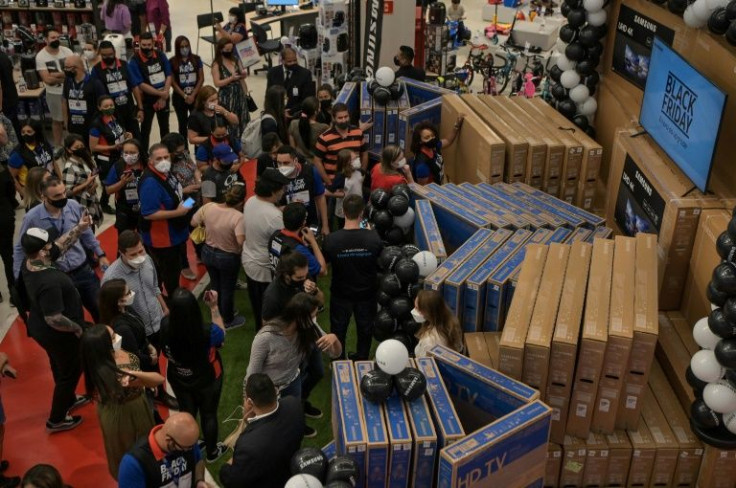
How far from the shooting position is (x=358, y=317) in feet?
19.1

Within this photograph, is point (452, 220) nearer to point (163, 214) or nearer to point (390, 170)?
point (390, 170)

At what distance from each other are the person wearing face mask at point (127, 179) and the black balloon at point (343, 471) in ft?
12.8

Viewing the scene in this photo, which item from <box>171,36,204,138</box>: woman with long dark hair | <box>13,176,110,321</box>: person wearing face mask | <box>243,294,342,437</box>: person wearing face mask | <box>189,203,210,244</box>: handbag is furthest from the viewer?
<box>171,36,204,138</box>: woman with long dark hair

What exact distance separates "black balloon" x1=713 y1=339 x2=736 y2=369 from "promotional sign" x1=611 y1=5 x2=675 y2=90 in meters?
3.13

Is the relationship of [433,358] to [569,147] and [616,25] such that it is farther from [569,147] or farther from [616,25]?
[616,25]

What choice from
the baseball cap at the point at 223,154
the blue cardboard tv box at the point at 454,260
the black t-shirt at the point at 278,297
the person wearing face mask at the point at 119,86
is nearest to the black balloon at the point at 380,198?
the blue cardboard tv box at the point at 454,260

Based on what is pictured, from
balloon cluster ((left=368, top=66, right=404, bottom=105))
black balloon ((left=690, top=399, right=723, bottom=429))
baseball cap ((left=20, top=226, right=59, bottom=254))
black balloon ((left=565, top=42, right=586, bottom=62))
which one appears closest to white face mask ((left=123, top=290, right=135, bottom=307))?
baseball cap ((left=20, top=226, right=59, bottom=254))

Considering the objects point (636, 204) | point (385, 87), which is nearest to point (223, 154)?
point (385, 87)

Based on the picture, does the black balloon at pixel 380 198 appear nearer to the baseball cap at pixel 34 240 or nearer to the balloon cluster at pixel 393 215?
the balloon cluster at pixel 393 215

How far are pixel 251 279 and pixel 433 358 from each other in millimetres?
2364

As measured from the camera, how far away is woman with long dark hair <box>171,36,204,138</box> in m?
9.77

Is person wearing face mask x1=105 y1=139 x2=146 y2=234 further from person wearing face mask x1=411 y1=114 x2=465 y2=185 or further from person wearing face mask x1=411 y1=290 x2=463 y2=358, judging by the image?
person wearing face mask x1=411 y1=290 x2=463 y2=358

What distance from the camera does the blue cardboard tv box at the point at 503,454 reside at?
10.9ft

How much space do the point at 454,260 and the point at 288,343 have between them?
4.35ft
